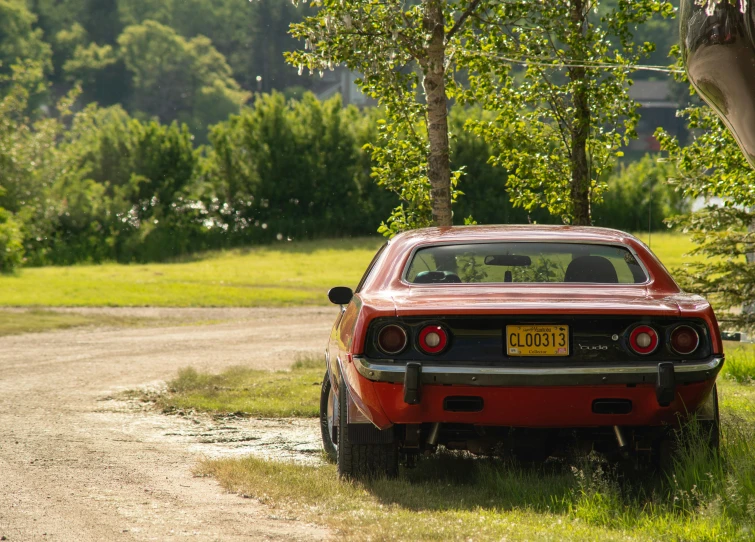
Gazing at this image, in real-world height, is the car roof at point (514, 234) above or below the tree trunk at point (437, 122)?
below

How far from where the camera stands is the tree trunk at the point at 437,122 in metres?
12.6

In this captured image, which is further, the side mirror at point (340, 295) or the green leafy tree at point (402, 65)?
the green leafy tree at point (402, 65)

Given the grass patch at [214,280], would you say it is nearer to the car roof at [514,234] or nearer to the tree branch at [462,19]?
the tree branch at [462,19]

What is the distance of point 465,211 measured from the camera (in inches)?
1951

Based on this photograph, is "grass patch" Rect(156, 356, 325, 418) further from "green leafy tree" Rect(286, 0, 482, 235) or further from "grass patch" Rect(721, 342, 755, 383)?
"grass patch" Rect(721, 342, 755, 383)

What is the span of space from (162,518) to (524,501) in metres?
1.85

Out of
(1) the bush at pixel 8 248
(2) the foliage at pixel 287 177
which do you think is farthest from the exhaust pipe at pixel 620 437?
(2) the foliage at pixel 287 177

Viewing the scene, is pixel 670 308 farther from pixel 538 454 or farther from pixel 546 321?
pixel 538 454

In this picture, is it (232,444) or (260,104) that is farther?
(260,104)

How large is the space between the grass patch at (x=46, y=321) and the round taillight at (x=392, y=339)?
50.5 ft

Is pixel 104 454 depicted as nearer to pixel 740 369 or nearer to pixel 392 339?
pixel 392 339

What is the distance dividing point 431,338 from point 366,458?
88 centimetres

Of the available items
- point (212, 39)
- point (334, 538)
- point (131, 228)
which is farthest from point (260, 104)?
point (212, 39)

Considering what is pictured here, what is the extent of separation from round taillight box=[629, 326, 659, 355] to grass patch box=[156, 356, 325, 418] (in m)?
5.20
